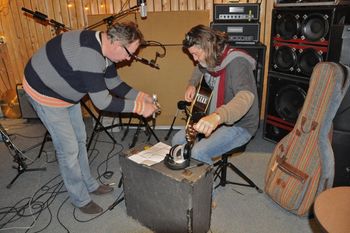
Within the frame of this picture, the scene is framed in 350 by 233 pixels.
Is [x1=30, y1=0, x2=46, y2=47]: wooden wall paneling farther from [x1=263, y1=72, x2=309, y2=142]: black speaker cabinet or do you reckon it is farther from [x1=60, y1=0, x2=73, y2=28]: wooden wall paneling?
[x1=263, y1=72, x2=309, y2=142]: black speaker cabinet

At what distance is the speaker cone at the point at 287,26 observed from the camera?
2.54 metres

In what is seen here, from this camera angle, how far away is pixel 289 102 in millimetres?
2773

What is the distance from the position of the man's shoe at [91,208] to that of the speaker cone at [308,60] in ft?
6.87

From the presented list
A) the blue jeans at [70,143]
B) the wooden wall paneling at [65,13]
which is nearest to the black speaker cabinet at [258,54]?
the blue jeans at [70,143]

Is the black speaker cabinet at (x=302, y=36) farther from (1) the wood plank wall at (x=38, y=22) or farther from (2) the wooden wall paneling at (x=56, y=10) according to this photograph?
(2) the wooden wall paneling at (x=56, y=10)

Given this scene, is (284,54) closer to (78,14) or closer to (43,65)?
(43,65)

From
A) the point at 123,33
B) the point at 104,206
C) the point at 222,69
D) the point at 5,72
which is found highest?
the point at 123,33

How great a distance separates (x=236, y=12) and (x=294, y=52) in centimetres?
72

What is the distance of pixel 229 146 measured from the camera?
1.91 m

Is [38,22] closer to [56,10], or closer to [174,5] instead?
[56,10]

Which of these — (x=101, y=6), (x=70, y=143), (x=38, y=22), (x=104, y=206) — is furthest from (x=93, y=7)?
(x=104, y=206)

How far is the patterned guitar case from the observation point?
5.72 ft

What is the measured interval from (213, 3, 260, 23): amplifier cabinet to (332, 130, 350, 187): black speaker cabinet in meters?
1.48

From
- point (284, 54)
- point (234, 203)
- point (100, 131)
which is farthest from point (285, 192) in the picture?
point (100, 131)
